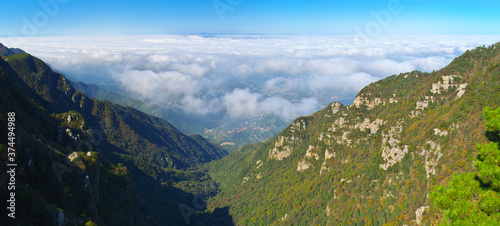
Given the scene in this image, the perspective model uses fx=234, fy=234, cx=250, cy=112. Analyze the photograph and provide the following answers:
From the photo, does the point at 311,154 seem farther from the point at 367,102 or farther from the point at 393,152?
the point at 393,152

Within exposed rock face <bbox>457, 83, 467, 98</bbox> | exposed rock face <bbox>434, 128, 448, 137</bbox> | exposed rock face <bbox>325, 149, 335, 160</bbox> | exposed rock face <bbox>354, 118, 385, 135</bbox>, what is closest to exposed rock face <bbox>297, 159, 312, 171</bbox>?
exposed rock face <bbox>325, 149, 335, 160</bbox>

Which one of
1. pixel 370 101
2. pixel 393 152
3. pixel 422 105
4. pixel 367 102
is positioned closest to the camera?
pixel 393 152

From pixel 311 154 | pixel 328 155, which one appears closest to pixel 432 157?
pixel 328 155

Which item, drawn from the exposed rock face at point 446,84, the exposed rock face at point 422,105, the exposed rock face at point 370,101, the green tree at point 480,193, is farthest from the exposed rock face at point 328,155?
the green tree at point 480,193

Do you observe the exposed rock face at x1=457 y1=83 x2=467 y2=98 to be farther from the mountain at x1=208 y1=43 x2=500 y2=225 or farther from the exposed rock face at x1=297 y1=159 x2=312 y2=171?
the exposed rock face at x1=297 y1=159 x2=312 y2=171

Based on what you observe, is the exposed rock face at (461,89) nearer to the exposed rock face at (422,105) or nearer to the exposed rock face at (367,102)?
the exposed rock face at (422,105)

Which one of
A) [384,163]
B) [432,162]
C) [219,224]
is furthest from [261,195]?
[432,162]
